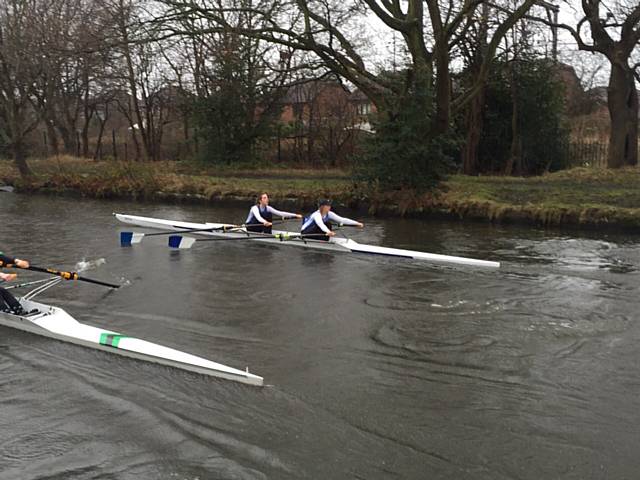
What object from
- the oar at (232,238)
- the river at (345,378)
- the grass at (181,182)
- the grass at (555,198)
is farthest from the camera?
the grass at (181,182)

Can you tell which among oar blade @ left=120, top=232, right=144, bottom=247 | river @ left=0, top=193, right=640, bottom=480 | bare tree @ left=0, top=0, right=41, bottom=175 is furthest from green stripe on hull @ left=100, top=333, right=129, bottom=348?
bare tree @ left=0, top=0, right=41, bottom=175

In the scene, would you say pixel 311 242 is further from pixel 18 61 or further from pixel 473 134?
pixel 18 61

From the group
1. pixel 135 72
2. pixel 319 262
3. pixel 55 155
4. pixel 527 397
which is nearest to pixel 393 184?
pixel 319 262

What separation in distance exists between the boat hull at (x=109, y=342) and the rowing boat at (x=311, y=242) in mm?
6010

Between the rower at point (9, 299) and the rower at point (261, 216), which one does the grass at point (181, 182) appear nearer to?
the rower at point (261, 216)

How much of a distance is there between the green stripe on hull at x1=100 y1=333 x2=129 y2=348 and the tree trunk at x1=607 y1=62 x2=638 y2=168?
19.2m

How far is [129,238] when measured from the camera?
49.8 ft

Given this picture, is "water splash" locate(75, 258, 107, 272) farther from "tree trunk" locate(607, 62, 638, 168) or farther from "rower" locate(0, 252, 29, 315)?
"tree trunk" locate(607, 62, 638, 168)

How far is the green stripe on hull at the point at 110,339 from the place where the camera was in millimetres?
8141

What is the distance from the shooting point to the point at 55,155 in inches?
1531

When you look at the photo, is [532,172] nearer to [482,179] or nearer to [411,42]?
[482,179]

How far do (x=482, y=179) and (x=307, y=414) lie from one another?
685 inches

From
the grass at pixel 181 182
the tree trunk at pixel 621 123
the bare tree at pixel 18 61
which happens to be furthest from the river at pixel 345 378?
the bare tree at pixel 18 61

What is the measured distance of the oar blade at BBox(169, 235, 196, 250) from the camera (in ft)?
48.9
